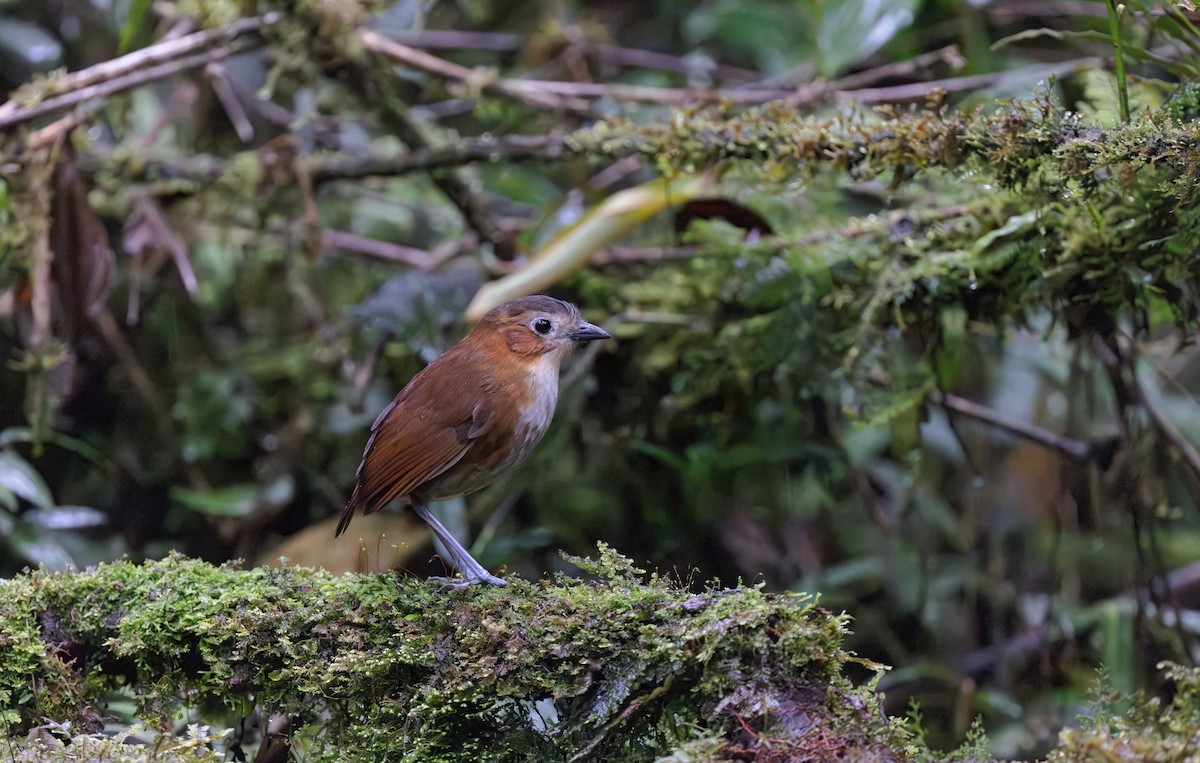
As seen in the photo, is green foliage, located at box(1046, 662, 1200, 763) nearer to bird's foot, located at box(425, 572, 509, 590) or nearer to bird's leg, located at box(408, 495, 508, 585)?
bird's foot, located at box(425, 572, 509, 590)

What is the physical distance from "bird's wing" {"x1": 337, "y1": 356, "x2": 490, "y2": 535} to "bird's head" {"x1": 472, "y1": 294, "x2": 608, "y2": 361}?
22 cm

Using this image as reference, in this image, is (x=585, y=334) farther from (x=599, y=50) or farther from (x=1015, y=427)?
(x=599, y=50)

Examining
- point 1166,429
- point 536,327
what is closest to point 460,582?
point 536,327

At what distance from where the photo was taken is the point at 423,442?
2.43 meters

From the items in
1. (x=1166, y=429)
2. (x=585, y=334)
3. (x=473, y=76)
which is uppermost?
(x=473, y=76)

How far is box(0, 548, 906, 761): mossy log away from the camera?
5.15 ft

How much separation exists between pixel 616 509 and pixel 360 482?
1.53 metres

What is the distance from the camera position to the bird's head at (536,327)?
8.65 ft

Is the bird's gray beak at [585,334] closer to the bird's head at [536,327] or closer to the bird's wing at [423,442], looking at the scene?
the bird's head at [536,327]

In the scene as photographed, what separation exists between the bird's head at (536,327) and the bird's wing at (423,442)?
0.22 metres

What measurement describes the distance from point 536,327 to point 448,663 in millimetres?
1063

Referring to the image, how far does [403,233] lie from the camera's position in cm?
500

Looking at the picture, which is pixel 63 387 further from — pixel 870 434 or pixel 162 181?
pixel 870 434

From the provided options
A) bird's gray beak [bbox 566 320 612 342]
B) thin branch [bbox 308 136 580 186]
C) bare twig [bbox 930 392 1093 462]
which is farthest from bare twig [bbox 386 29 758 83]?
bird's gray beak [bbox 566 320 612 342]
